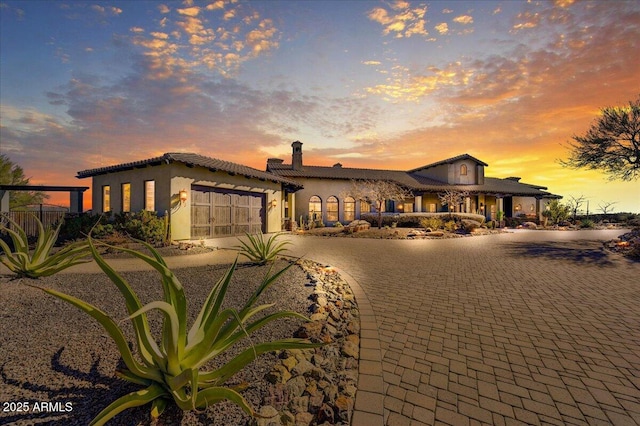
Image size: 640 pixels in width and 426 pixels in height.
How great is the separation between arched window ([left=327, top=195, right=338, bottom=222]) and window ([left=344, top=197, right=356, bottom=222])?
2.79ft

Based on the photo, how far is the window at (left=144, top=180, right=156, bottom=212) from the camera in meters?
12.9

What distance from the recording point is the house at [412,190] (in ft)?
79.0

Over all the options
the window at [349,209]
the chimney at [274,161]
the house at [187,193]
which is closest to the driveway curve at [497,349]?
the house at [187,193]

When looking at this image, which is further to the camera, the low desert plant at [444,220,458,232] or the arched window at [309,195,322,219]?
the arched window at [309,195,322,219]

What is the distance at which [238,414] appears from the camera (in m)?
2.04

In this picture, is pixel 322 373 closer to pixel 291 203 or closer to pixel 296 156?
pixel 291 203

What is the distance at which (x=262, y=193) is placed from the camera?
17.4 meters

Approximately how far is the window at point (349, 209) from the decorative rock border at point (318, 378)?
20.9 m

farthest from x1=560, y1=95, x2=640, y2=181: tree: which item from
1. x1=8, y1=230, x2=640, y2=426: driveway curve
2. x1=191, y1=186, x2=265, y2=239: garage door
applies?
x1=191, y1=186, x2=265, y2=239: garage door

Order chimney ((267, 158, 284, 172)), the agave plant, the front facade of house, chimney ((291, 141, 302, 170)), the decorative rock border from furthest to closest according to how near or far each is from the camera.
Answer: chimney ((267, 158, 284, 172)) → chimney ((291, 141, 302, 170)) → the front facade of house → the decorative rock border → the agave plant

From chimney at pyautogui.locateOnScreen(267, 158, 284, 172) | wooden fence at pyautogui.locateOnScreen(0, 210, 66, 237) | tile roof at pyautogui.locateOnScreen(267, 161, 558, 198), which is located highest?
chimney at pyautogui.locateOnScreen(267, 158, 284, 172)

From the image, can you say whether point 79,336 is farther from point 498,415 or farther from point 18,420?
point 498,415

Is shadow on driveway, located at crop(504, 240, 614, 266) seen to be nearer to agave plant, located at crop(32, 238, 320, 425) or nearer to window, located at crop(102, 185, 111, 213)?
agave plant, located at crop(32, 238, 320, 425)

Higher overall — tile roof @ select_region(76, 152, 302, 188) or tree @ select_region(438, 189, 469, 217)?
tile roof @ select_region(76, 152, 302, 188)
